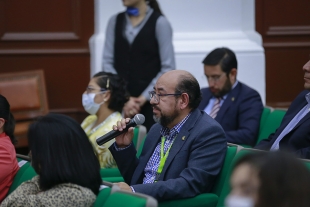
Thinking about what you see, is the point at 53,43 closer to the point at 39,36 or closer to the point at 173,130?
the point at 39,36

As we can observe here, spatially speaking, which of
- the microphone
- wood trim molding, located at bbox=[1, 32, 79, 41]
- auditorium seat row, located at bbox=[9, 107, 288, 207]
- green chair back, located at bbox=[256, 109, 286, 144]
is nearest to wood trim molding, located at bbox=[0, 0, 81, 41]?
wood trim molding, located at bbox=[1, 32, 79, 41]

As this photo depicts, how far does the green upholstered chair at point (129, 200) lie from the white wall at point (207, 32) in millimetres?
3877

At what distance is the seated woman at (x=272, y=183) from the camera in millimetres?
1579

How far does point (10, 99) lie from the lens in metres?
6.00

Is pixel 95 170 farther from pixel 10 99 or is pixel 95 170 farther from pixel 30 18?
pixel 30 18

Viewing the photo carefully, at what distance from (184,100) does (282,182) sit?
212cm

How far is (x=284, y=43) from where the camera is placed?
6859 mm

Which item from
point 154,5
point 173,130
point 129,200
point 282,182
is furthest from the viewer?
point 154,5

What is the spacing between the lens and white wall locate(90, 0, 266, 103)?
21.0 feet

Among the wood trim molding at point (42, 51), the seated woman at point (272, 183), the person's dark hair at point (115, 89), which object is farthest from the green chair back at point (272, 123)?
the seated woman at point (272, 183)

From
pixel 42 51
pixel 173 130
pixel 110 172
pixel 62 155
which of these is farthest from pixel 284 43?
pixel 62 155

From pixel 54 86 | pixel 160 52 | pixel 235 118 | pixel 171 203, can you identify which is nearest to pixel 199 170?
pixel 171 203

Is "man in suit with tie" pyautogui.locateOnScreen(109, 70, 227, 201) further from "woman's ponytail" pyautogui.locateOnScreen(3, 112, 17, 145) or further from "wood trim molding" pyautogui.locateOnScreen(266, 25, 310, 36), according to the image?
"wood trim molding" pyautogui.locateOnScreen(266, 25, 310, 36)

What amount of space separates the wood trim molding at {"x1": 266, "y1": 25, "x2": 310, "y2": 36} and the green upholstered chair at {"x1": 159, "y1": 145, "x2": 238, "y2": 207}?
365 cm
